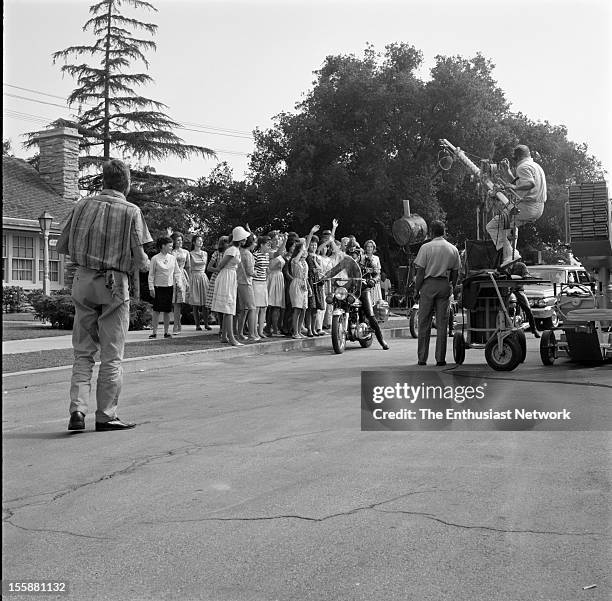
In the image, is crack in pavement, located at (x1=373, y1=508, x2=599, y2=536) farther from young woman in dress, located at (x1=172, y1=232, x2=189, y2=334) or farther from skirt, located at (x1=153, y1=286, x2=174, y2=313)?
young woman in dress, located at (x1=172, y1=232, x2=189, y2=334)

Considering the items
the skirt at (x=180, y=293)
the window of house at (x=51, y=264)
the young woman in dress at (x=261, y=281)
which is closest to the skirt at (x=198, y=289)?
the skirt at (x=180, y=293)

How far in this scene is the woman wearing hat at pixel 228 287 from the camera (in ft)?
46.6

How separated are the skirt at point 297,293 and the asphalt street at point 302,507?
8.35m

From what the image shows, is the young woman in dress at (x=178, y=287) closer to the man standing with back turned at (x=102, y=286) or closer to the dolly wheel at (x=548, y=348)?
the dolly wheel at (x=548, y=348)

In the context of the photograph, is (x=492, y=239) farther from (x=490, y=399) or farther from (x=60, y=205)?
(x=60, y=205)

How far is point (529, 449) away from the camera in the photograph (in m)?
5.83

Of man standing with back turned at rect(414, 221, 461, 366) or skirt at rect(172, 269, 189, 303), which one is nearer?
man standing with back turned at rect(414, 221, 461, 366)

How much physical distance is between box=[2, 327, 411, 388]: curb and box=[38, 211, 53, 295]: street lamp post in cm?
1524

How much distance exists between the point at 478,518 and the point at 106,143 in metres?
32.1

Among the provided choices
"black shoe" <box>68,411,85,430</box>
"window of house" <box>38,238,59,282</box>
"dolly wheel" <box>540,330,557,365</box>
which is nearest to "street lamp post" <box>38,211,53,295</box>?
"window of house" <box>38,238,59,282</box>

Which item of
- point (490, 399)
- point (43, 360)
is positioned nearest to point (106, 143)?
point (43, 360)

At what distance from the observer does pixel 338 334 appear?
14.1 metres

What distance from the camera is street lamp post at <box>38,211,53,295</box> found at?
28.7m

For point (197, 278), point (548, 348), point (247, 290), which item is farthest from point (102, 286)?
point (197, 278)
